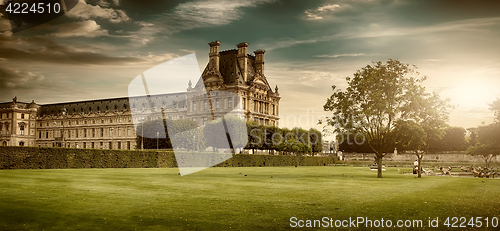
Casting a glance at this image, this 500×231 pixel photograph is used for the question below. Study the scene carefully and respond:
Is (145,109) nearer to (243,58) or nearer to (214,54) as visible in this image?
(214,54)

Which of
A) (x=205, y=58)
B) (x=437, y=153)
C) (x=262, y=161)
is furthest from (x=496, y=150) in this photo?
(x=205, y=58)

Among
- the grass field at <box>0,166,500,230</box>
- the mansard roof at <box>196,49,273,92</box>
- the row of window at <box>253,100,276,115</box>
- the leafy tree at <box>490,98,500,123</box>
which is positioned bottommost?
the grass field at <box>0,166,500,230</box>

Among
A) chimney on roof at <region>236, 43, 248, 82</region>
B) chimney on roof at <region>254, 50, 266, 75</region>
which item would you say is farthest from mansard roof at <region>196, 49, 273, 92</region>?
chimney on roof at <region>254, 50, 266, 75</region>

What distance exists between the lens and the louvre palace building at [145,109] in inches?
4464

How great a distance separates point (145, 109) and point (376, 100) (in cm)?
10660

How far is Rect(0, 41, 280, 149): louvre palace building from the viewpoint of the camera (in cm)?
11338

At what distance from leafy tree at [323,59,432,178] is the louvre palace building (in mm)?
76162

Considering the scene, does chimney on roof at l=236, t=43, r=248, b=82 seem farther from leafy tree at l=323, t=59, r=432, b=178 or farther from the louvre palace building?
leafy tree at l=323, t=59, r=432, b=178

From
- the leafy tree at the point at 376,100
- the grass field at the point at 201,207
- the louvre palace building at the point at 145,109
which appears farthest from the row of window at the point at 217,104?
the grass field at the point at 201,207

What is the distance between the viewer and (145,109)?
Answer: 429 ft

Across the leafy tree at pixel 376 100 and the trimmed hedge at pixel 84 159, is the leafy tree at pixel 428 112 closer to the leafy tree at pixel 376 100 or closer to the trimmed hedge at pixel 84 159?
the leafy tree at pixel 376 100

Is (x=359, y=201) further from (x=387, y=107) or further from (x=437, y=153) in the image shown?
(x=437, y=153)

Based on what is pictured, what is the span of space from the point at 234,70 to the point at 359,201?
100539mm

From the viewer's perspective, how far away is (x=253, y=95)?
115m
